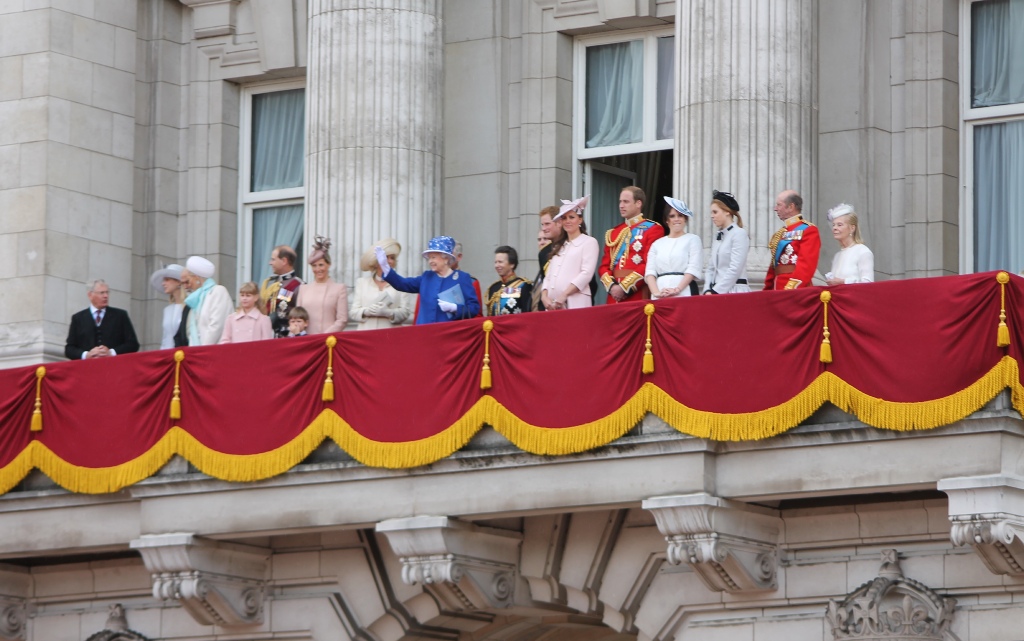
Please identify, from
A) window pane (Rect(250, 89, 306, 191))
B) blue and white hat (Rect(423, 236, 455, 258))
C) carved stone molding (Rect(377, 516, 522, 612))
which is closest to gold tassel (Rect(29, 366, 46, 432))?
carved stone molding (Rect(377, 516, 522, 612))

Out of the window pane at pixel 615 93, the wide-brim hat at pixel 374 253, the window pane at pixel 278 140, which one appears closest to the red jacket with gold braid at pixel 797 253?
the wide-brim hat at pixel 374 253

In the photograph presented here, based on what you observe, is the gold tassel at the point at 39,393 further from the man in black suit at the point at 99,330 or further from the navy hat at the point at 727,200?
the navy hat at the point at 727,200

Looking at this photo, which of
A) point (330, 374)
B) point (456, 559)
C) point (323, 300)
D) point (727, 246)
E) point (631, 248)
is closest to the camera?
point (727, 246)

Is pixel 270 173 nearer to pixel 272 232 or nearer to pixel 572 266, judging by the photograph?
pixel 272 232

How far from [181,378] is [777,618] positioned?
23.5 feet

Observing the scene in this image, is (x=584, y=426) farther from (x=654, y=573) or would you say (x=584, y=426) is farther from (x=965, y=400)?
(x=965, y=400)

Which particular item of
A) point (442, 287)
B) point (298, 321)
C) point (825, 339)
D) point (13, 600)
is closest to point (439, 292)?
point (442, 287)

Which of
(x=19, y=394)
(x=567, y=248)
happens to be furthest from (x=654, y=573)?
(x=19, y=394)

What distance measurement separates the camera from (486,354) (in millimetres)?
27250

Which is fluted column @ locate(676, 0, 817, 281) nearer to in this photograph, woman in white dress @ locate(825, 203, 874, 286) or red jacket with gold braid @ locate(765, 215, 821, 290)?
red jacket with gold braid @ locate(765, 215, 821, 290)

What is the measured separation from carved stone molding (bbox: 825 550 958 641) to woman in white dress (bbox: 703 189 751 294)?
3145 mm

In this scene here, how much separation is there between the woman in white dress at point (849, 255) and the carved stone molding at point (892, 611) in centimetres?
276

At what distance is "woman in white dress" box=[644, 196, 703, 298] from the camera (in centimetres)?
2661

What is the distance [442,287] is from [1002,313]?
657cm
